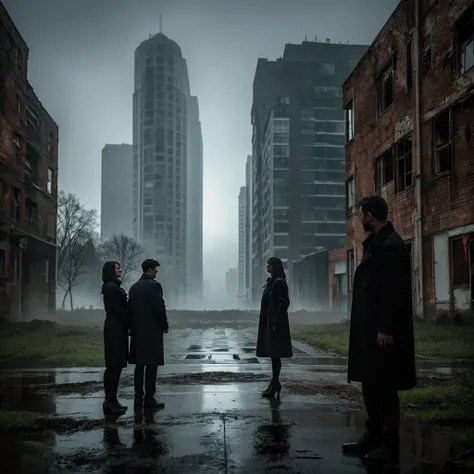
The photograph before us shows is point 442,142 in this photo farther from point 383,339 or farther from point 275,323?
point 383,339

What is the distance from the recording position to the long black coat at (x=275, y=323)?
8219mm

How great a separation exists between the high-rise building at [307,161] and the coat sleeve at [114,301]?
9092 centimetres

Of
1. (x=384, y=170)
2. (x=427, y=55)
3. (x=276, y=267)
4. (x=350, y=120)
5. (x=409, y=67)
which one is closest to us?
(x=276, y=267)

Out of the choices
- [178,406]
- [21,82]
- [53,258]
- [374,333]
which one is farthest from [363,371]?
[53,258]

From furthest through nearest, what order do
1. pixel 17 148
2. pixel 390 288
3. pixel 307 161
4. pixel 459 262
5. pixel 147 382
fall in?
1. pixel 307 161
2. pixel 17 148
3. pixel 459 262
4. pixel 147 382
5. pixel 390 288

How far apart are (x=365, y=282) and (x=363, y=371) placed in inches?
29.1

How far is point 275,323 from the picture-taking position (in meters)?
8.24

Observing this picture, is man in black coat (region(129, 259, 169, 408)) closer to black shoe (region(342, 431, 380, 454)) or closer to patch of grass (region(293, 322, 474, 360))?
black shoe (region(342, 431, 380, 454))

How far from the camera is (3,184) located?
2955 centimetres

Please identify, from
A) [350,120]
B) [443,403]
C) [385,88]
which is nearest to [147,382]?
[443,403]

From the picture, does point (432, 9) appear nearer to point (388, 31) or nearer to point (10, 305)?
point (388, 31)

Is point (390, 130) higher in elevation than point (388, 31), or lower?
lower

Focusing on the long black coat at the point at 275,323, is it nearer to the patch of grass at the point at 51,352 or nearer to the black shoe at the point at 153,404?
the black shoe at the point at 153,404

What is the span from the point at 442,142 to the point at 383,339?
603 inches
